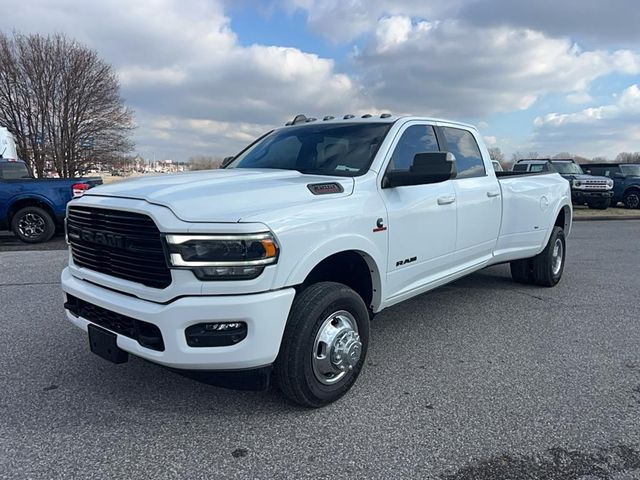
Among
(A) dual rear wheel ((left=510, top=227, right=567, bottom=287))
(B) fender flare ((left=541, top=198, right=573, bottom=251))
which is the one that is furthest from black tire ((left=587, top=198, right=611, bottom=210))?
(A) dual rear wheel ((left=510, top=227, right=567, bottom=287))

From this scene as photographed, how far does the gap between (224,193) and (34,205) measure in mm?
9069

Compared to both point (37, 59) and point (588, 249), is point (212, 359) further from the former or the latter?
point (37, 59)

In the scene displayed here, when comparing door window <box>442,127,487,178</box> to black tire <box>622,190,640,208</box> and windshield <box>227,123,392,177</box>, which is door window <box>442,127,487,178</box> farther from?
black tire <box>622,190,640,208</box>

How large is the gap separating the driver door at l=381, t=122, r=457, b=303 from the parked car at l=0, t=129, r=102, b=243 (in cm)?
794

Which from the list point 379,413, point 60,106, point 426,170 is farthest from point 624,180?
point 60,106

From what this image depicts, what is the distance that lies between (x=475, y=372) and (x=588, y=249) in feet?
23.8

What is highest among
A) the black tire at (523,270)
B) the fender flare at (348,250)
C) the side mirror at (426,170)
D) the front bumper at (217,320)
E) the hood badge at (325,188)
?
the side mirror at (426,170)

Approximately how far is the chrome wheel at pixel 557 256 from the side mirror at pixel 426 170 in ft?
11.6

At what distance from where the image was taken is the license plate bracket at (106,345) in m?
2.76

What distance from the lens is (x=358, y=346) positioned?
3.13m

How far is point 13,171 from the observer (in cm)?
1106

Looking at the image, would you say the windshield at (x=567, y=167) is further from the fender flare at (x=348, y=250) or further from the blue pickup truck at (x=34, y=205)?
the fender flare at (x=348, y=250)

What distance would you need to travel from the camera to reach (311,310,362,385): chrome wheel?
9.61 ft

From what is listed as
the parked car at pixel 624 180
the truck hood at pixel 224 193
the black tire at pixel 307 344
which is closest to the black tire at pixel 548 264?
the truck hood at pixel 224 193
